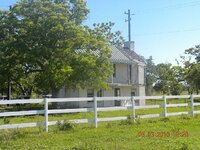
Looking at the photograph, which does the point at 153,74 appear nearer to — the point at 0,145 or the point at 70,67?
the point at 70,67

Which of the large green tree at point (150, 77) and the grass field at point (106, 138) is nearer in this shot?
the grass field at point (106, 138)

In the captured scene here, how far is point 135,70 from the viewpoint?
47375 mm

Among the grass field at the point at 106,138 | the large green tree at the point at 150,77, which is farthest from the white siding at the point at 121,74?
the large green tree at the point at 150,77

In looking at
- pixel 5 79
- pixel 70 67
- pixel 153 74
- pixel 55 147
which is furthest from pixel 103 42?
pixel 153 74

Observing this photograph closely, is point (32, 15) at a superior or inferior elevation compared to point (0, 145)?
superior

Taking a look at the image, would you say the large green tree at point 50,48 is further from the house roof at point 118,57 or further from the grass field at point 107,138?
the grass field at point 107,138

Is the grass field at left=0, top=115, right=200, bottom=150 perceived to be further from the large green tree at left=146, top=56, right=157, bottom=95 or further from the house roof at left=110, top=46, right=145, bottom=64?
the large green tree at left=146, top=56, right=157, bottom=95

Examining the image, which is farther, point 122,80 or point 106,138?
point 122,80

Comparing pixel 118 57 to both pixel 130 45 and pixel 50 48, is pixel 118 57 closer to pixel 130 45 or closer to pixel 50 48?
pixel 130 45

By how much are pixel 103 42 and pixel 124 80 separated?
10587 millimetres

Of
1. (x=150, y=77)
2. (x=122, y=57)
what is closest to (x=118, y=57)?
(x=122, y=57)

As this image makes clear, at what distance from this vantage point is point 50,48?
32719 mm

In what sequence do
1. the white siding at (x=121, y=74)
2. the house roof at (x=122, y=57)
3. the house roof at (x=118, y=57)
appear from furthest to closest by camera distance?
the white siding at (x=121, y=74) → the house roof at (x=122, y=57) → the house roof at (x=118, y=57)

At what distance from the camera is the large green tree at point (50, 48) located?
32219mm
